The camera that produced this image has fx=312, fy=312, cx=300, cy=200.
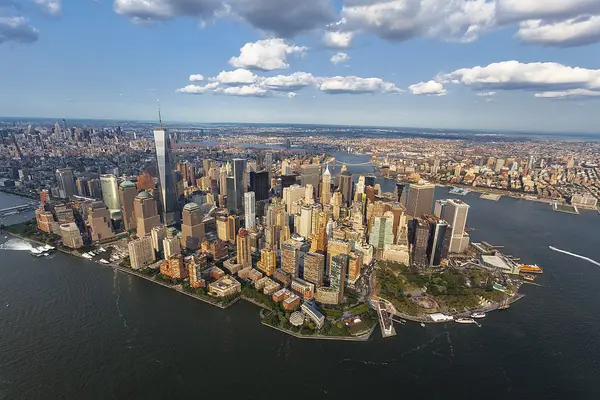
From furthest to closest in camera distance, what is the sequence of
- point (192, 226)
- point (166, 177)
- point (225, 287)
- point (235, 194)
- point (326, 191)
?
point (326, 191)
point (235, 194)
point (166, 177)
point (192, 226)
point (225, 287)

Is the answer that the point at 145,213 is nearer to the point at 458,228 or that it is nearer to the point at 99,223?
the point at 99,223

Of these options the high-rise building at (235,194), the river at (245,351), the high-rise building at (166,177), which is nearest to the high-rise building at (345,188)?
the high-rise building at (235,194)

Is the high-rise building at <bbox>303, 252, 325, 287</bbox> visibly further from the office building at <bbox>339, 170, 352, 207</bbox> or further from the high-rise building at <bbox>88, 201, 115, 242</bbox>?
the office building at <bbox>339, 170, 352, 207</bbox>

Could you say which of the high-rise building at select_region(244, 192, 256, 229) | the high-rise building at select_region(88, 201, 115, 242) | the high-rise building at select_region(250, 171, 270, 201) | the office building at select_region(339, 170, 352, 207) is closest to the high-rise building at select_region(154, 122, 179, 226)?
the high-rise building at select_region(88, 201, 115, 242)

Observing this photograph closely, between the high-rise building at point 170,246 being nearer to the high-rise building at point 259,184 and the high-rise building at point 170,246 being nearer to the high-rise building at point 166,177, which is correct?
the high-rise building at point 166,177

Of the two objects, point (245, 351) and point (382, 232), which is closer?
point (245, 351)

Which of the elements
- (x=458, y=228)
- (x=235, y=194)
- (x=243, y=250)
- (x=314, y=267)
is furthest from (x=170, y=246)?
(x=458, y=228)

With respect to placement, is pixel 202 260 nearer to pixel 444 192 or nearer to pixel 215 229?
pixel 215 229
